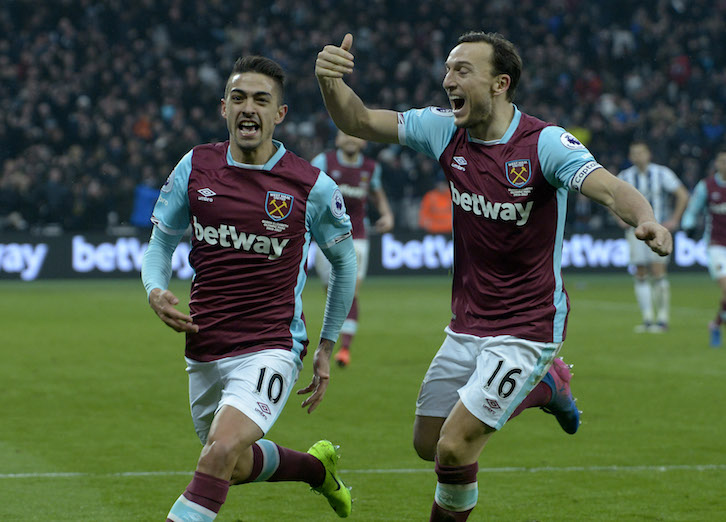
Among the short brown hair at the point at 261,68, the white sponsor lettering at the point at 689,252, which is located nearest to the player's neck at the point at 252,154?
the short brown hair at the point at 261,68

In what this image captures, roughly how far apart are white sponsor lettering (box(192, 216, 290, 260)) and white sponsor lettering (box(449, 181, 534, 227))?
0.84 meters

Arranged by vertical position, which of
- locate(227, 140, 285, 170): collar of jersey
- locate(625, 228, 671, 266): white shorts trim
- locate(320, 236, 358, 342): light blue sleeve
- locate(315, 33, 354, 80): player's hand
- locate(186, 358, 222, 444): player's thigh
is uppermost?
locate(315, 33, 354, 80): player's hand

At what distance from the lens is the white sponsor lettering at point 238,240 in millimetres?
4906

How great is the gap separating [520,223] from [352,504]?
6.47 feet

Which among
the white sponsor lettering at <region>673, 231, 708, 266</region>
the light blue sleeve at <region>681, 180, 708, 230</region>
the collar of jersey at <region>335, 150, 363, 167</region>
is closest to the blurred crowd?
the white sponsor lettering at <region>673, 231, 708, 266</region>

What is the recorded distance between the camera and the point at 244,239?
193 inches

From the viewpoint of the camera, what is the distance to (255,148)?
4988 millimetres

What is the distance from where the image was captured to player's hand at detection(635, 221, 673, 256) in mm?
4008

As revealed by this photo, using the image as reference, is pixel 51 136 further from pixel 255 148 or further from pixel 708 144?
pixel 255 148

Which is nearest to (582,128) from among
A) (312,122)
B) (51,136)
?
(312,122)

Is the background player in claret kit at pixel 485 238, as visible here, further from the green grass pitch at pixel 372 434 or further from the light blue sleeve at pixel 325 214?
the green grass pitch at pixel 372 434

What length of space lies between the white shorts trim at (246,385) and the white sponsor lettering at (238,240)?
44 cm

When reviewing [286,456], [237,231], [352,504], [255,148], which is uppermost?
[255,148]

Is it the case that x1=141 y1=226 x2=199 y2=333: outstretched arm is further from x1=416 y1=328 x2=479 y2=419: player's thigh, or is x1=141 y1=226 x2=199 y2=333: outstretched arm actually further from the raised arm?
x1=416 y1=328 x2=479 y2=419: player's thigh
